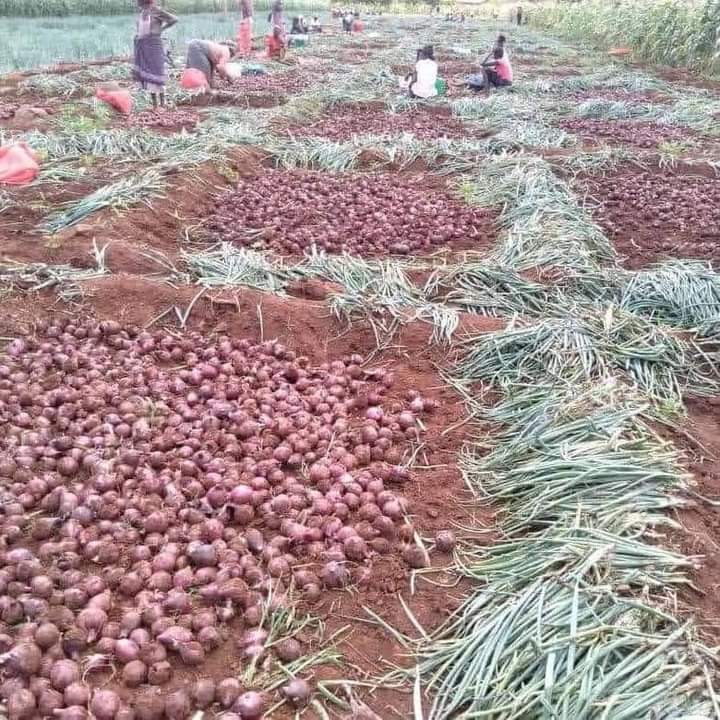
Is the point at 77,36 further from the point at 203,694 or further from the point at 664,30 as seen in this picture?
the point at 203,694

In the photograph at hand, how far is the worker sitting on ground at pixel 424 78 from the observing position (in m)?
12.5

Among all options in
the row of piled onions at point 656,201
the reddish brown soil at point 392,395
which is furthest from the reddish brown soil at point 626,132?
the reddish brown soil at point 392,395

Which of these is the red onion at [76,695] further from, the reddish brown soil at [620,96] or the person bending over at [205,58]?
the reddish brown soil at [620,96]

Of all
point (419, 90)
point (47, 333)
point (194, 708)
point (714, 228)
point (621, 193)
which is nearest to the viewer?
point (194, 708)

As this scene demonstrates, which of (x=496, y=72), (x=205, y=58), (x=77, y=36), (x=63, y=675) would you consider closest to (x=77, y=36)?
(x=77, y=36)

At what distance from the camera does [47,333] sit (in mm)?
3951

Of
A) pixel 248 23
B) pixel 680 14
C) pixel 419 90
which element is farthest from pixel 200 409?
pixel 680 14

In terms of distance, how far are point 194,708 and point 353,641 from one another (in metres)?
0.57

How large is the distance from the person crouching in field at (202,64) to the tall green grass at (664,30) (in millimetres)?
11294

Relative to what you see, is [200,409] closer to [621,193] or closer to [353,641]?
[353,641]

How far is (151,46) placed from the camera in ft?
34.3

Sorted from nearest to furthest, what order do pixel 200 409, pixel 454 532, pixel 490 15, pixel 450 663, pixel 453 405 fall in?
pixel 450 663 < pixel 454 532 < pixel 200 409 < pixel 453 405 < pixel 490 15

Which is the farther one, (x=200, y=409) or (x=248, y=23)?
(x=248, y=23)

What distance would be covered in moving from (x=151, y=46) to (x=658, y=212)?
314 inches
